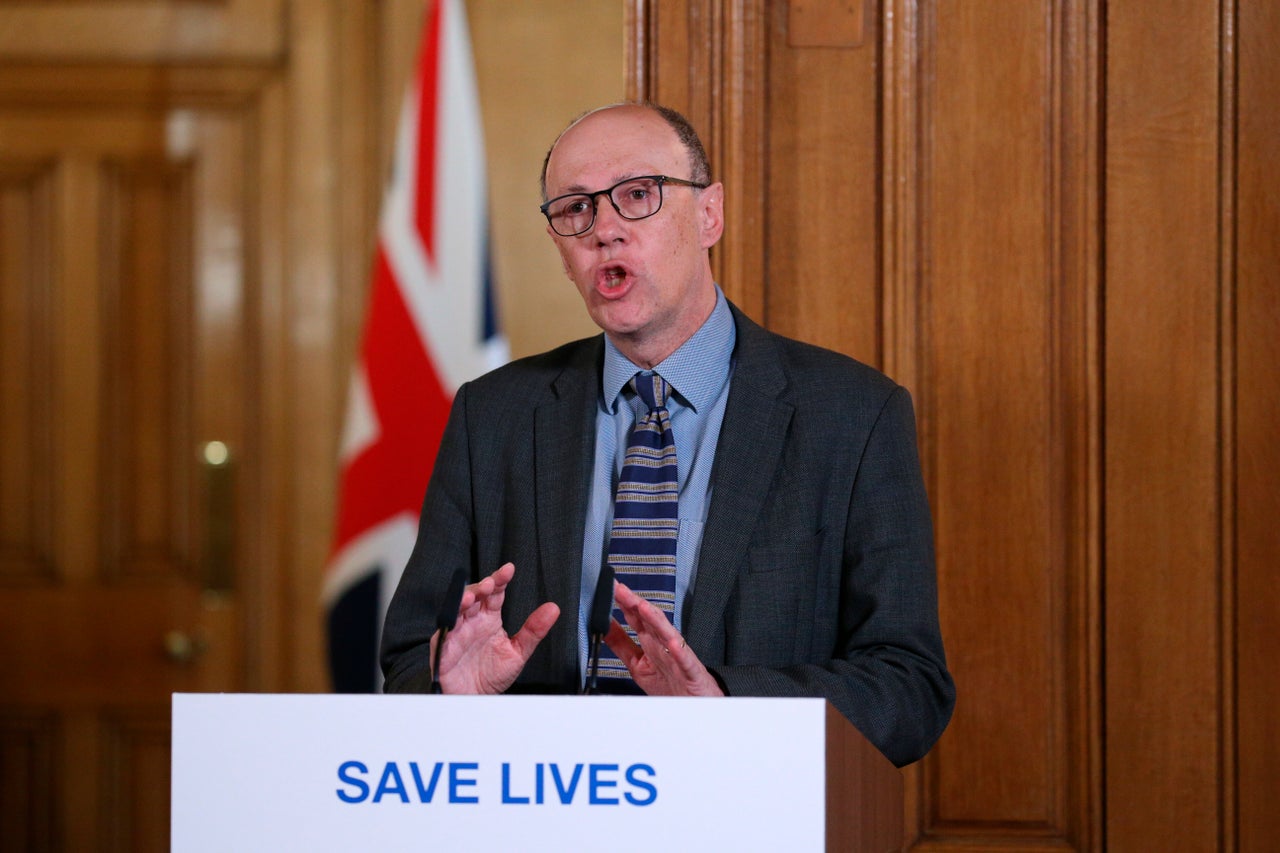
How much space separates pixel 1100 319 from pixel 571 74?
4.71 ft

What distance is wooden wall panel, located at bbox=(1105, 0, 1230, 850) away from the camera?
244 cm

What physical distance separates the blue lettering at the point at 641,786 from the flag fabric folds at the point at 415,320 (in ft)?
6.78

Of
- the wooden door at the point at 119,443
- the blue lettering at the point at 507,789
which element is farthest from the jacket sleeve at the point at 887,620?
the wooden door at the point at 119,443

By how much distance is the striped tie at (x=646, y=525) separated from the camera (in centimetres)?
187

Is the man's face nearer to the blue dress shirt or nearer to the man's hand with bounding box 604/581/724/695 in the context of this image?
the blue dress shirt

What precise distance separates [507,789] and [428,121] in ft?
7.61

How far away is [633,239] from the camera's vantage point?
6.37ft

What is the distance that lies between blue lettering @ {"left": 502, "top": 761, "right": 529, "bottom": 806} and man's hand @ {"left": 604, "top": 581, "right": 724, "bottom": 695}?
25cm

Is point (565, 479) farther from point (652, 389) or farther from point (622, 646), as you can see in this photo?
point (622, 646)

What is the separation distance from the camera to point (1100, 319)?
2.49 meters

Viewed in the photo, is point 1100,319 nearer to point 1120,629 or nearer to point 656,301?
point 1120,629

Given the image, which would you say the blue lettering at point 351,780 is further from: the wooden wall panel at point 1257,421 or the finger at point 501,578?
the wooden wall panel at point 1257,421

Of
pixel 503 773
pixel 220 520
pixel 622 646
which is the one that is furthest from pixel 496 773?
pixel 220 520

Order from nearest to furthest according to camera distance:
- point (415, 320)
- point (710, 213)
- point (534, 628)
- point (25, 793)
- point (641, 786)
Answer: point (641, 786), point (534, 628), point (710, 213), point (415, 320), point (25, 793)
